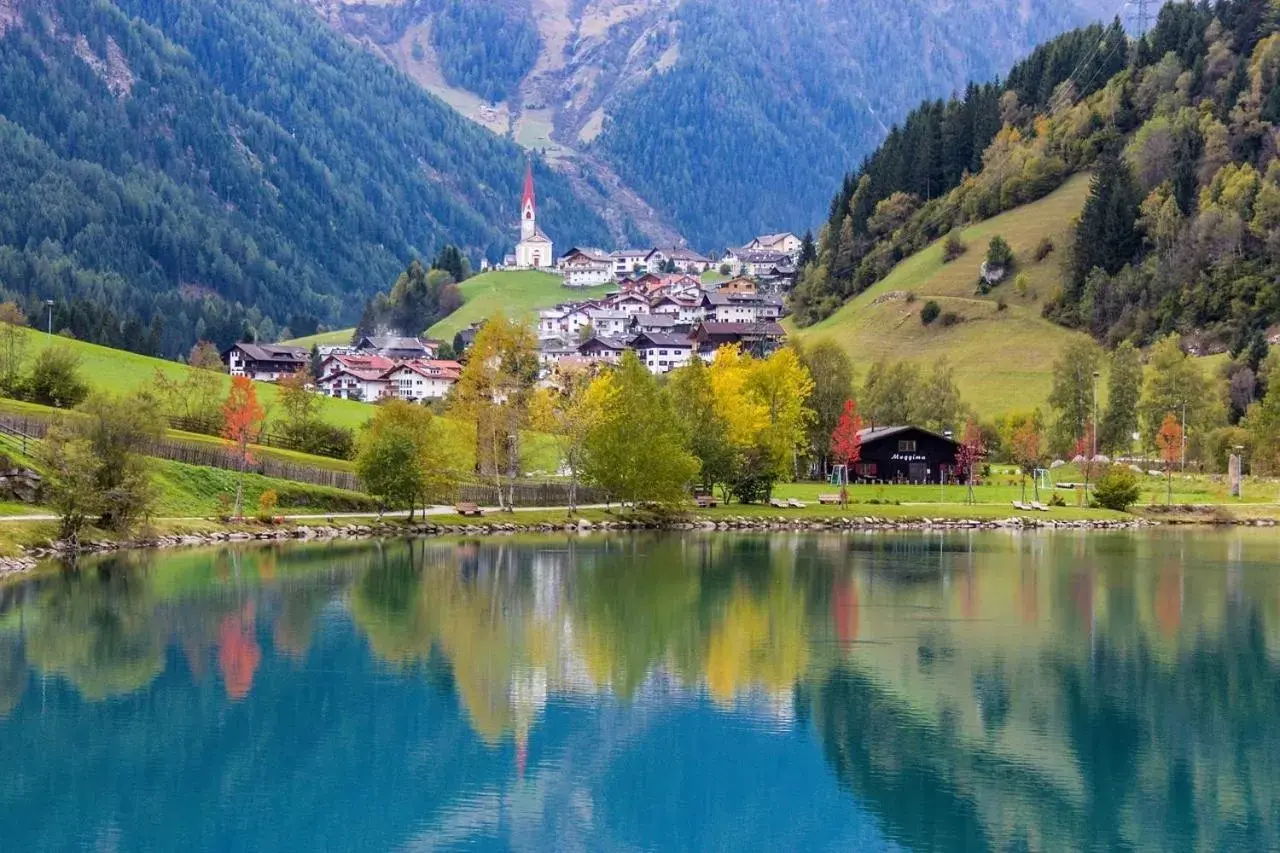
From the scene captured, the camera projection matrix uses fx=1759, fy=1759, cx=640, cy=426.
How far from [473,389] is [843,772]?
216 feet

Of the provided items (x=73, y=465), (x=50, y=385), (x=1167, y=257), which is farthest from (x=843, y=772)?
(x=1167, y=257)

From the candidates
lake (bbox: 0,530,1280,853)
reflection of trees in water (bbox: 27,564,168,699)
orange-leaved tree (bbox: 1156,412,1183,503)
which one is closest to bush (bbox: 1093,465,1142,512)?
orange-leaved tree (bbox: 1156,412,1183,503)

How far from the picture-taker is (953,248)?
19662cm

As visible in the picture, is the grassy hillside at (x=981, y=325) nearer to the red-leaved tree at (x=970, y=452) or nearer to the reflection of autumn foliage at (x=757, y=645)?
the red-leaved tree at (x=970, y=452)

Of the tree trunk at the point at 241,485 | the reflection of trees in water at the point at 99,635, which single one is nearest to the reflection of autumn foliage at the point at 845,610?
the reflection of trees in water at the point at 99,635

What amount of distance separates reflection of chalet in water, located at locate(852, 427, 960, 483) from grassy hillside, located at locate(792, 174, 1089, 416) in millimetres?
22029

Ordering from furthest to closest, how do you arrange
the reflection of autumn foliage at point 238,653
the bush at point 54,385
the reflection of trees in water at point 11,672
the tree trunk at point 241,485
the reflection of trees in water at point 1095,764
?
the bush at point 54,385 < the tree trunk at point 241,485 < the reflection of autumn foliage at point 238,653 < the reflection of trees in water at point 11,672 < the reflection of trees in water at point 1095,764

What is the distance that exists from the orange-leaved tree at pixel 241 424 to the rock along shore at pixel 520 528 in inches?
159

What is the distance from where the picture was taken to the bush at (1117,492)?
367 feet

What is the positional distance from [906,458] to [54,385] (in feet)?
202

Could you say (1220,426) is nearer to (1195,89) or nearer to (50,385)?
(1195,89)

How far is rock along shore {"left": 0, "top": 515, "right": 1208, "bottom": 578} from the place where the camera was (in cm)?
7306

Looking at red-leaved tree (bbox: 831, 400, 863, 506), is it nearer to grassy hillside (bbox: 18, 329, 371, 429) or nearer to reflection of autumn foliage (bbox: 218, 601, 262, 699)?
grassy hillside (bbox: 18, 329, 371, 429)

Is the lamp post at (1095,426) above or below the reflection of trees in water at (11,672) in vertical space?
above
